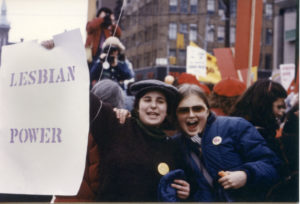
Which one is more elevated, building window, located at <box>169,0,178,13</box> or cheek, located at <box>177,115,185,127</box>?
building window, located at <box>169,0,178,13</box>

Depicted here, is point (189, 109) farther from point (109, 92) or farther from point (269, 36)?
point (269, 36)

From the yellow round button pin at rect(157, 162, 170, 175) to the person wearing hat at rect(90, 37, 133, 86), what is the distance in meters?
0.68

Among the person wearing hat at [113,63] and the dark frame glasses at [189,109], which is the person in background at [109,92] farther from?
the dark frame glasses at [189,109]

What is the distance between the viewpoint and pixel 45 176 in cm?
249

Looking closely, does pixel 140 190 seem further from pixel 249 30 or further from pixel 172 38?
pixel 249 30

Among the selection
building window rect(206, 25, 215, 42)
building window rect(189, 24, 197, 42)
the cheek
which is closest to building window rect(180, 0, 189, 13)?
building window rect(189, 24, 197, 42)

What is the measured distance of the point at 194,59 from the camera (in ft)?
10.3

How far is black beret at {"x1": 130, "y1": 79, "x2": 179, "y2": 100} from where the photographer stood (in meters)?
2.48

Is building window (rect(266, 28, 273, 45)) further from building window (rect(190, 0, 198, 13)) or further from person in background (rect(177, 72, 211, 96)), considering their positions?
person in background (rect(177, 72, 211, 96))

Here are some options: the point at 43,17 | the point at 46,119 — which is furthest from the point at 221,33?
the point at 46,119

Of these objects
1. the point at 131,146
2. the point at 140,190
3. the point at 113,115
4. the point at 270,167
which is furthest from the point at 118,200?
the point at 270,167

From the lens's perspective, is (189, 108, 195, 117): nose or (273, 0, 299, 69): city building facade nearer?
(189, 108, 195, 117): nose

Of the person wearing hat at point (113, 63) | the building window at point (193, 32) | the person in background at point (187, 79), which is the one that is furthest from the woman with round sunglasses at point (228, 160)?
the building window at point (193, 32)

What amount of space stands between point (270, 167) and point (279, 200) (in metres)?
0.23
